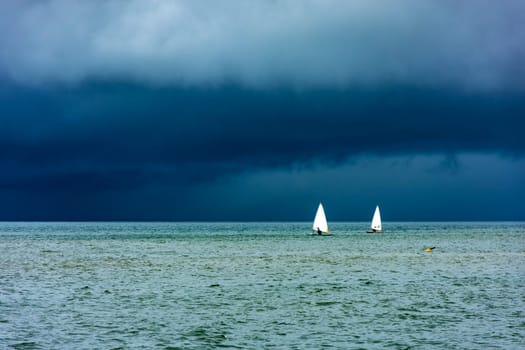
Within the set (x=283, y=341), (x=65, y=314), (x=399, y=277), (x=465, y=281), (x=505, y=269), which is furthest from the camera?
(x=505, y=269)

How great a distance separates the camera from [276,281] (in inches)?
2013

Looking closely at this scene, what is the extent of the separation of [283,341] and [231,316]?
6.86 m

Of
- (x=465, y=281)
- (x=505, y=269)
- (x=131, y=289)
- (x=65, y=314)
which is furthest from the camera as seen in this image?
(x=505, y=269)

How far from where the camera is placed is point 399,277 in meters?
54.4

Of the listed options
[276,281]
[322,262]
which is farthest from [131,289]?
[322,262]

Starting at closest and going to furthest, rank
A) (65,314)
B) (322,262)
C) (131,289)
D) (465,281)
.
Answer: (65,314), (131,289), (465,281), (322,262)

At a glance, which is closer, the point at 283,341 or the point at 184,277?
the point at 283,341

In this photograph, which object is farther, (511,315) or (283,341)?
(511,315)

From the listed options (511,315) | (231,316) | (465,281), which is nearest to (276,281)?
(465,281)

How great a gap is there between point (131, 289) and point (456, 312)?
74.8ft

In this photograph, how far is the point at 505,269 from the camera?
62.2 meters

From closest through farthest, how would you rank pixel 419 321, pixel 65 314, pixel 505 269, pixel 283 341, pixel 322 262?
pixel 283 341
pixel 419 321
pixel 65 314
pixel 505 269
pixel 322 262

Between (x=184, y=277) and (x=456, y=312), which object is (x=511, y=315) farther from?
(x=184, y=277)

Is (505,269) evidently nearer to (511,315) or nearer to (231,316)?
(511,315)
